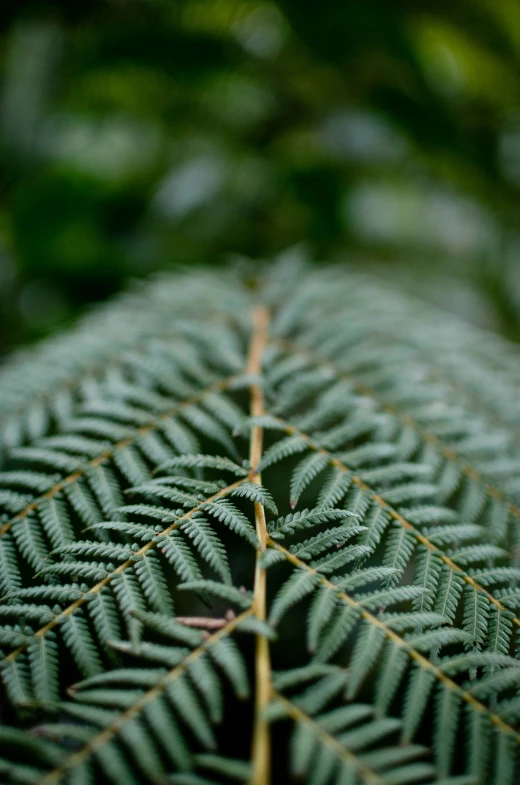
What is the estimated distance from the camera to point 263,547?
69 centimetres

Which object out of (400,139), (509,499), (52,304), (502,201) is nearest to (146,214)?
(52,304)

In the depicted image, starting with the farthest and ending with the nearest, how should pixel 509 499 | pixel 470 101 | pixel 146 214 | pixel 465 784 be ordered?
pixel 470 101 → pixel 146 214 → pixel 509 499 → pixel 465 784

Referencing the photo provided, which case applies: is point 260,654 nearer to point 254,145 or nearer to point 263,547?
point 263,547

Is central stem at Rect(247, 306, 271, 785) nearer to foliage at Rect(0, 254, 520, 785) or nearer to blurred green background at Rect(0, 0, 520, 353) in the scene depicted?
foliage at Rect(0, 254, 520, 785)

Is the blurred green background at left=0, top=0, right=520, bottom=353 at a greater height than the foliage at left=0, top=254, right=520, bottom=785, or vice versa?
the blurred green background at left=0, top=0, right=520, bottom=353

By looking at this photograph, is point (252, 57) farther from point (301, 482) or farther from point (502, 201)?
point (301, 482)

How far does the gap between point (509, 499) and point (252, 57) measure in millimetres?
1614

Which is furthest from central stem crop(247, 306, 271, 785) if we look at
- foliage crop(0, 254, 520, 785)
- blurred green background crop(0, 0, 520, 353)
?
blurred green background crop(0, 0, 520, 353)

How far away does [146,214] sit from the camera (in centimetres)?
178

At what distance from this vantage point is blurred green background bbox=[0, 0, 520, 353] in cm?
169

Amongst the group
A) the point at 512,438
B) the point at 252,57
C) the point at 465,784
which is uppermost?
the point at 252,57

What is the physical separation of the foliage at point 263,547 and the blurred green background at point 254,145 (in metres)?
0.44

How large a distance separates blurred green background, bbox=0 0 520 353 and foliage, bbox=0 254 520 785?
439 mm

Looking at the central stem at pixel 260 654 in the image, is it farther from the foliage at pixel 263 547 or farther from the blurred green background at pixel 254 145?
the blurred green background at pixel 254 145
